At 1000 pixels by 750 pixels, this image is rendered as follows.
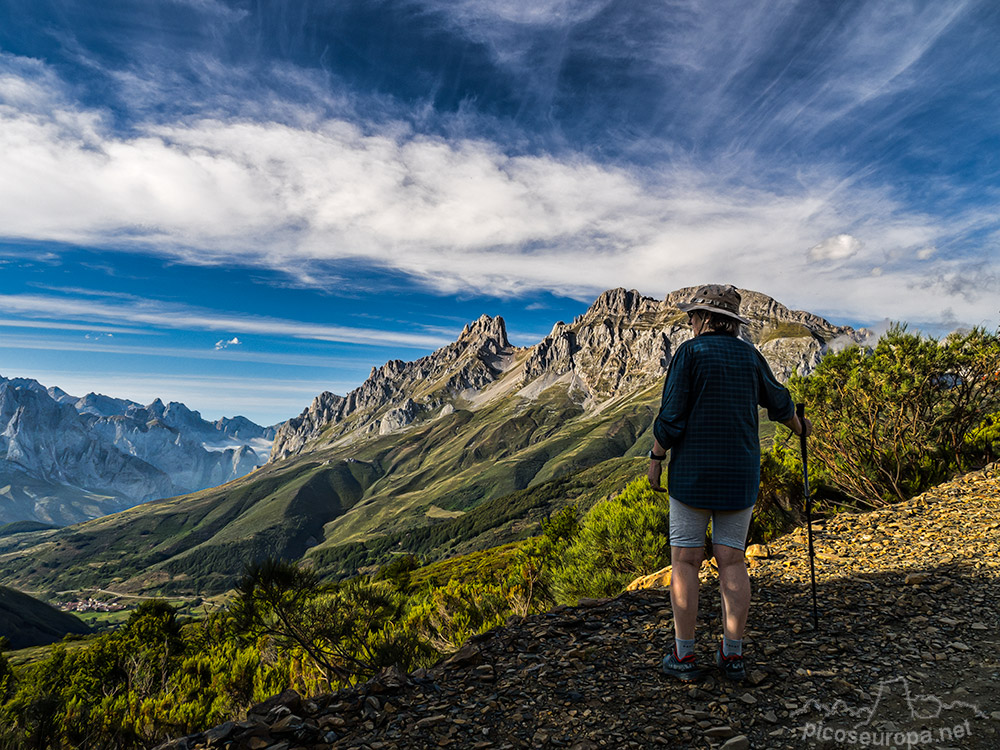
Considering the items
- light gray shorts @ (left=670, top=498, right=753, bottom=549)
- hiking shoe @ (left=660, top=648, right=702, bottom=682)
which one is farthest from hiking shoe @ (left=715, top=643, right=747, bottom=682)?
light gray shorts @ (left=670, top=498, right=753, bottom=549)

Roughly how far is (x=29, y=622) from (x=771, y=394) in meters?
232

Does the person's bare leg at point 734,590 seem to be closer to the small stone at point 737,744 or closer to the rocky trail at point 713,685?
the rocky trail at point 713,685

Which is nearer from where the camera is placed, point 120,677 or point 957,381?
point 957,381

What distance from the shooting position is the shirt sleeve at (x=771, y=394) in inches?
190

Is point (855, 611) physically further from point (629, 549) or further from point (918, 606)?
point (629, 549)

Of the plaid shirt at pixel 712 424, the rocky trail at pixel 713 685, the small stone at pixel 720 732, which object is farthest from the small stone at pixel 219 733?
the plaid shirt at pixel 712 424

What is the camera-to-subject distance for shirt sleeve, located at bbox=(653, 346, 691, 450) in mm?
4621

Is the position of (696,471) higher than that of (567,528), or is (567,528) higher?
(696,471)

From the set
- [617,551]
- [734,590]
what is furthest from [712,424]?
[617,551]

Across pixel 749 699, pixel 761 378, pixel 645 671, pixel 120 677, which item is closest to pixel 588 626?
pixel 645 671

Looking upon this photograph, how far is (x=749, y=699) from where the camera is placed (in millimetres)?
4168

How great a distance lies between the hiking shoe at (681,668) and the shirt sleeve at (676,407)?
208 centimetres

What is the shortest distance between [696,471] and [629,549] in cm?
579

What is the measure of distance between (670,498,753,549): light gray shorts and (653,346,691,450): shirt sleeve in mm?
672
